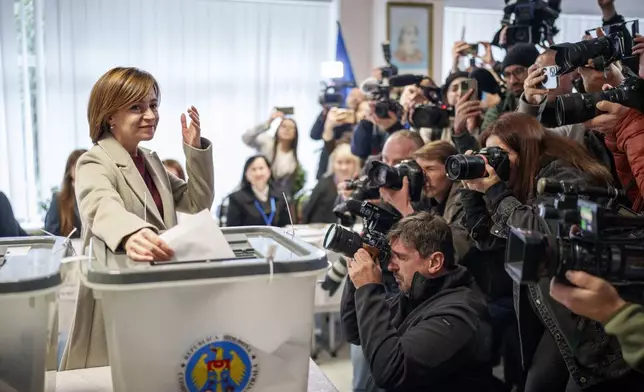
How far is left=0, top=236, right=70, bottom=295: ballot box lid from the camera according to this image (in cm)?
100

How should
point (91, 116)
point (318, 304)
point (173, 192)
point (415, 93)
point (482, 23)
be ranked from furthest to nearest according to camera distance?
1. point (482, 23)
2. point (318, 304)
3. point (415, 93)
4. point (173, 192)
5. point (91, 116)

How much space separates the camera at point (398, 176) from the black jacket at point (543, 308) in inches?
11.1

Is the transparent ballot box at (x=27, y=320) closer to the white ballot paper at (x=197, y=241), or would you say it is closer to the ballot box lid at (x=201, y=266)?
the ballot box lid at (x=201, y=266)

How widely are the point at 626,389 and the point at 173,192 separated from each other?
3.59ft

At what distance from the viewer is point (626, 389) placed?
1.42 meters

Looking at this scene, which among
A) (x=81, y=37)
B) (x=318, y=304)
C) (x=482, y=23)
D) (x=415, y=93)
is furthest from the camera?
(x=482, y=23)

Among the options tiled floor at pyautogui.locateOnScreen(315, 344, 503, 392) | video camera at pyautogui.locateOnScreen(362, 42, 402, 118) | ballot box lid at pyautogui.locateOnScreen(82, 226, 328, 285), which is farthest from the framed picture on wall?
ballot box lid at pyautogui.locateOnScreen(82, 226, 328, 285)

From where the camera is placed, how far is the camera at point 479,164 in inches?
70.2

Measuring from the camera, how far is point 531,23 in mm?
2934

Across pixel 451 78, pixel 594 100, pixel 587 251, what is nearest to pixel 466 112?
pixel 451 78

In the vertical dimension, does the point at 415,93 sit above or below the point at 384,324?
above

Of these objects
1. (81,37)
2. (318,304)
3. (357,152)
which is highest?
(81,37)

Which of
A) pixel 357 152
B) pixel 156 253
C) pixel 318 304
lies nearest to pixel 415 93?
pixel 357 152

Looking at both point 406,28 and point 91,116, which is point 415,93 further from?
point 406,28
